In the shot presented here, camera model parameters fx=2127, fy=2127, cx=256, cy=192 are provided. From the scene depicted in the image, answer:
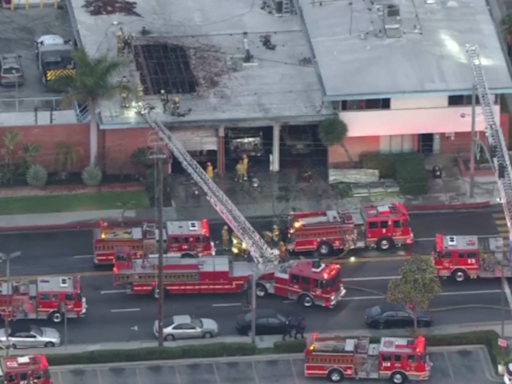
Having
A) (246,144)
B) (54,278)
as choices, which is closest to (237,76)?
(246,144)

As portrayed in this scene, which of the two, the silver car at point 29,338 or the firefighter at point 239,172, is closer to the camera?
the silver car at point 29,338

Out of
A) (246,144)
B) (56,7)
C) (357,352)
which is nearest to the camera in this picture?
(357,352)

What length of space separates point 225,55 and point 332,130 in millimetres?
9672

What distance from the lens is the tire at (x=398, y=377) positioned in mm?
98562

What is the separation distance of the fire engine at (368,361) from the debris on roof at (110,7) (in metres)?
34.5

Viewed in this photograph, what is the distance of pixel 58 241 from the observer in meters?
111

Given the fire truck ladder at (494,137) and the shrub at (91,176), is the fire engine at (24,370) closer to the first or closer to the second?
the shrub at (91,176)

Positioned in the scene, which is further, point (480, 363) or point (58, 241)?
point (58, 241)

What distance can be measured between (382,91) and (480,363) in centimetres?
2079

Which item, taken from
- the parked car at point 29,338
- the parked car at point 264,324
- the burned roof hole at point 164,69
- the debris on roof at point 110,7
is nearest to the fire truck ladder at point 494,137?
the parked car at point 264,324

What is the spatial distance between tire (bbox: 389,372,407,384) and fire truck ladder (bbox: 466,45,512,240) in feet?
34.5

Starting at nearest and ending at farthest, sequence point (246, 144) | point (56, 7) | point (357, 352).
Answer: point (357, 352) < point (246, 144) < point (56, 7)

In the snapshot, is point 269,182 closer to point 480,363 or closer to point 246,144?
point 246,144

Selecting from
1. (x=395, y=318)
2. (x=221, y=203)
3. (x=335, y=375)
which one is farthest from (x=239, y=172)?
(x=335, y=375)
